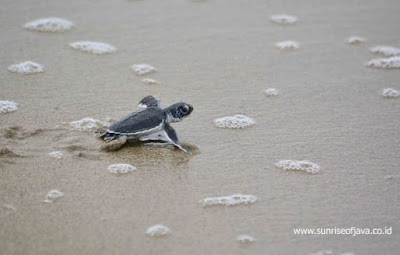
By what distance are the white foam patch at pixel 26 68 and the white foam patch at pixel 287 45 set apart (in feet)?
6.38

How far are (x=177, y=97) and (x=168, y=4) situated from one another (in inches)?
63.4

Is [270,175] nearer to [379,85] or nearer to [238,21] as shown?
[379,85]

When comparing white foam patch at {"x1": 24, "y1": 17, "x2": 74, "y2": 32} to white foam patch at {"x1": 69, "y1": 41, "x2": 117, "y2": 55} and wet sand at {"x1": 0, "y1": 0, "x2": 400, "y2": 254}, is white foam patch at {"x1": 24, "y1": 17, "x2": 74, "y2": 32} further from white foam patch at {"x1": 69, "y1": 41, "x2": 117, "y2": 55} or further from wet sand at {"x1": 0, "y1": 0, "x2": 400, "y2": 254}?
white foam patch at {"x1": 69, "y1": 41, "x2": 117, "y2": 55}

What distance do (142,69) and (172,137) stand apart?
1173mm

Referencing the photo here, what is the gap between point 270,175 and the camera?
3.63m

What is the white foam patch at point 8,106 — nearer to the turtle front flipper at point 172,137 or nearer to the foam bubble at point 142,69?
the foam bubble at point 142,69

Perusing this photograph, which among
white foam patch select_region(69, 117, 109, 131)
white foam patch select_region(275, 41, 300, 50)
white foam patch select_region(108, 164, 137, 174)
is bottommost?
white foam patch select_region(108, 164, 137, 174)

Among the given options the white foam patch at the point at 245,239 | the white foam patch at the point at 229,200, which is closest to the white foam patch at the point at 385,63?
the white foam patch at the point at 229,200

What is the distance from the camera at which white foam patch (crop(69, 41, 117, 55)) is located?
5050 millimetres

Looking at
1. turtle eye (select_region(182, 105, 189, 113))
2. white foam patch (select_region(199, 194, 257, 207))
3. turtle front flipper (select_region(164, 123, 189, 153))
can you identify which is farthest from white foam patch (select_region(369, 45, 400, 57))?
white foam patch (select_region(199, 194, 257, 207))

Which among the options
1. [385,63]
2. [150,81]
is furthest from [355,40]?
[150,81]

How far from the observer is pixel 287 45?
5277mm

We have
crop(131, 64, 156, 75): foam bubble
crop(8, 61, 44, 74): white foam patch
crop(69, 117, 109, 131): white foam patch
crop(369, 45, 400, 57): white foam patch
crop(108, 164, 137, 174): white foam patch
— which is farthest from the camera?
crop(369, 45, 400, 57): white foam patch

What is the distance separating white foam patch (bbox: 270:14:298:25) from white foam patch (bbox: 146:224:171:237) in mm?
3051
